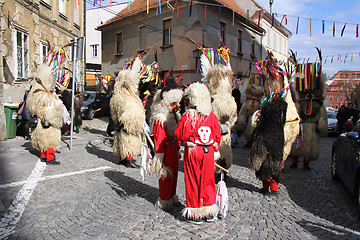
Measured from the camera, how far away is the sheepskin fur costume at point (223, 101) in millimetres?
5301

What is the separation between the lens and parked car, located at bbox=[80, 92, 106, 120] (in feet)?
50.8

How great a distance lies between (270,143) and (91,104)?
1297 centimetres

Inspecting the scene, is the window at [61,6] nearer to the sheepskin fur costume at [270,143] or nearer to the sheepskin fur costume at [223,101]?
the sheepskin fur costume at [223,101]

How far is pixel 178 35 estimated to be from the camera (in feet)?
62.5

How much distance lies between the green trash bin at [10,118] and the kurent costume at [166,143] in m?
7.27

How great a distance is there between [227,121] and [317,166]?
328 cm

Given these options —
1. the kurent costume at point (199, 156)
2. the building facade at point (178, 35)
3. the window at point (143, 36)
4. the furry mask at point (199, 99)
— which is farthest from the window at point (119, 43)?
the kurent costume at point (199, 156)

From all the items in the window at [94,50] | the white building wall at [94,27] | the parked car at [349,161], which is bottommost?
the parked car at [349,161]

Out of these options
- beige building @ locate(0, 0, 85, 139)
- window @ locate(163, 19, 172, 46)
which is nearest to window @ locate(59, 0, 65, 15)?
beige building @ locate(0, 0, 85, 139)

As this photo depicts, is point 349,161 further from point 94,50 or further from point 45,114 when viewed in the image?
point 94,50

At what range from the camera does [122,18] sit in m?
22.6

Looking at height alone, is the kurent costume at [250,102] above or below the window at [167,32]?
below

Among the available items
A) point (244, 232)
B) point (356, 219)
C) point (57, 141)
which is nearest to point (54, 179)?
point (57, 141)

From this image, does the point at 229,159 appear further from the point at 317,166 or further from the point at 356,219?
the point at 317,166
